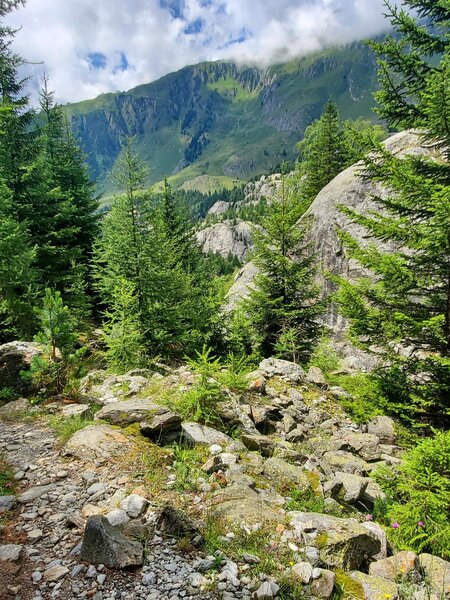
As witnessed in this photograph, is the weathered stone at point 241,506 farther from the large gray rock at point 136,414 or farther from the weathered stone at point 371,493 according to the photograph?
the weathered stone at point 371,493

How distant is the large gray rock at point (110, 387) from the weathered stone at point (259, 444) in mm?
3067

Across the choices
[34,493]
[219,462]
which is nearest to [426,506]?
[219,462]

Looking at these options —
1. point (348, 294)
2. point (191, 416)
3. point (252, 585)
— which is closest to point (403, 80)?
point (348, 294)

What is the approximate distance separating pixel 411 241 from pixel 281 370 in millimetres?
5840

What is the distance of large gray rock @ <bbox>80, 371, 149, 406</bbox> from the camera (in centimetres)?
829

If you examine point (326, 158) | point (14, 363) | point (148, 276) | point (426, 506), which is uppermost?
point (326, 158)

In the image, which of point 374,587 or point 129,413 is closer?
point 374,587

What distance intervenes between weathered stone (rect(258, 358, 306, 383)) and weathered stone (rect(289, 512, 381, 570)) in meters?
6.55

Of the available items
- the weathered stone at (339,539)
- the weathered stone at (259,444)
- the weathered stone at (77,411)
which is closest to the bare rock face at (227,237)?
the weathered stone at (77,411)

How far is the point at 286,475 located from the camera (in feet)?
18.2

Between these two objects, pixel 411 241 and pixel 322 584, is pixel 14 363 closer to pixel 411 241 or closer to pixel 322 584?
pixel 322 584

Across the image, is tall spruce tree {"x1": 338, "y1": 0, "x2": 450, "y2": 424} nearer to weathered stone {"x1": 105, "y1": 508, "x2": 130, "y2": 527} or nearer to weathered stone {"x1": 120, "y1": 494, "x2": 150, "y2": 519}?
weathered stone {"x1": 120, "y1": 494, "x2": 150, "y2": 519}

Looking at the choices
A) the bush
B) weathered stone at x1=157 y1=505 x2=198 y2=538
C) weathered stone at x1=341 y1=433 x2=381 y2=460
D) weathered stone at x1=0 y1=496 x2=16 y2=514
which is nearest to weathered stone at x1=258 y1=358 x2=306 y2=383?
weathered stone at x1=341 y1=433 x2=381 y2=460

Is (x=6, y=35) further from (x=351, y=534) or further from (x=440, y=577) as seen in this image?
(x=440, y=577)
